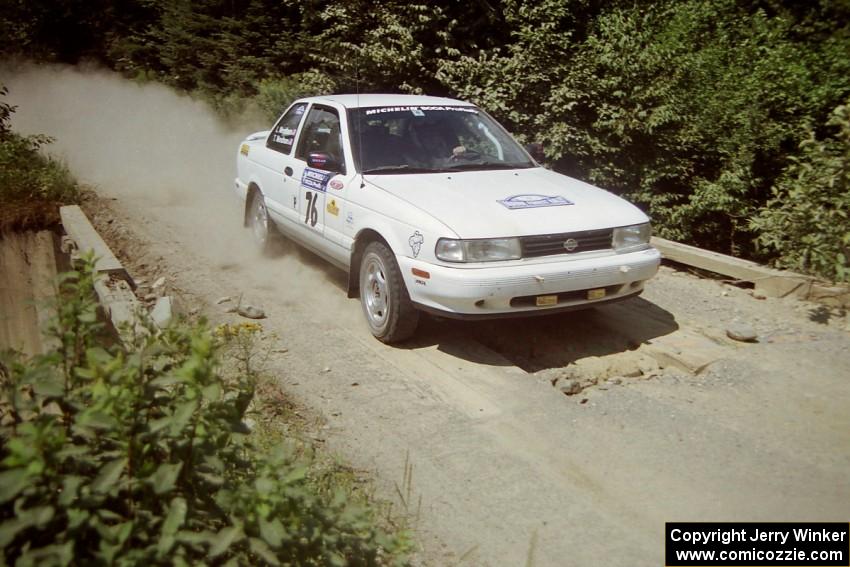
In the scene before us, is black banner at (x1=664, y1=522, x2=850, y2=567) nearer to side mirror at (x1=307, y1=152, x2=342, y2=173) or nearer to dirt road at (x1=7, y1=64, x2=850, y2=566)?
dirt road at (x1=7, y1=64, x2=850, y2=566)

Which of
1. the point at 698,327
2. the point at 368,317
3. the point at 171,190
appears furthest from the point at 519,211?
the point at 171,190

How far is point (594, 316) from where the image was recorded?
20.9 feet

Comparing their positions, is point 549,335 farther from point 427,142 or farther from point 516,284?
point 427,142

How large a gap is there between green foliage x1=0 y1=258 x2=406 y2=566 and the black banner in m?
1.52

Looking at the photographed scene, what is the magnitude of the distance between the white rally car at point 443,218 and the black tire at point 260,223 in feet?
1.80

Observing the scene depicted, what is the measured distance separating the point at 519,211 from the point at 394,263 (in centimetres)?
97

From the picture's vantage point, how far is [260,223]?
318 inches

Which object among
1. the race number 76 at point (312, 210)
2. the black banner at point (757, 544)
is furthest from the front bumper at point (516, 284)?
the black banner at point (757, 544)

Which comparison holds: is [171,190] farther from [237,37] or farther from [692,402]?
[692,402]

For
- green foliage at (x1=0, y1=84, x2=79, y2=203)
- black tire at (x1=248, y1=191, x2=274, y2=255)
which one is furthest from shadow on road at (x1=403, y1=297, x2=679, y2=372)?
green foliage at (x1=0, y1=84, x2=79, y2=203)

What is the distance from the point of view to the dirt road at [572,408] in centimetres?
356

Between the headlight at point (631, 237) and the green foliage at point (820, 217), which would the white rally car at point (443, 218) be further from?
the green foliage at point (820, 217)

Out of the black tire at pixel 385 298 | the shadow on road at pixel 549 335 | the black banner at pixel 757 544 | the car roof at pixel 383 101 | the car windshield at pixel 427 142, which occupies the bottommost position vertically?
the black banner at pixel 757 544

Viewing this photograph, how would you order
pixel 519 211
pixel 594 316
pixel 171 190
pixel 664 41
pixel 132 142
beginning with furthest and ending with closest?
1. pixel 132 142
2. pixel 171 190
3. pixel 664 41
4. pixel 594 316
5. pixel 519 211
